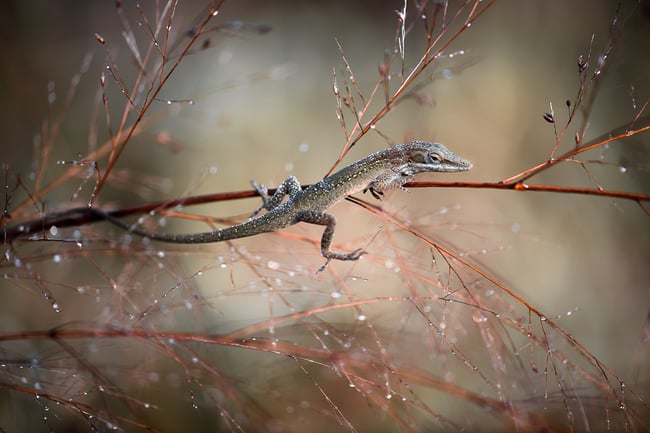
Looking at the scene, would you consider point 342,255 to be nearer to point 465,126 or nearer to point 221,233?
point 221,233

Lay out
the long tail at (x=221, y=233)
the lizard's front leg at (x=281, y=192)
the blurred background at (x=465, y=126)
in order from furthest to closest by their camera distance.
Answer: the blurred background at (x=465, y=126)
the lizard's front leg at (x=281, y=192)
the long tail at (x=221, y=233)

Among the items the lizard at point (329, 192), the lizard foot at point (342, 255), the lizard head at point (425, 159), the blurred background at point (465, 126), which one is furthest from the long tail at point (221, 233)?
the blurred background at point (465, 126)

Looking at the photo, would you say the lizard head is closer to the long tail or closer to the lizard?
the lizard

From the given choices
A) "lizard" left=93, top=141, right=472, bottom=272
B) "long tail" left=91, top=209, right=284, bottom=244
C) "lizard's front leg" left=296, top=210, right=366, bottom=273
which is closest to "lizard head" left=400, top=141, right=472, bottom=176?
"lizard" left=93, top=141, right=472, bottom=272

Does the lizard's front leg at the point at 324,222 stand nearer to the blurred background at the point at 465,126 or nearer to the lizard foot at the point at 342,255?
the lizard foot at the point at 342,255

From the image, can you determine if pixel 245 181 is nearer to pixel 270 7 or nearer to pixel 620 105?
pixel 270 7

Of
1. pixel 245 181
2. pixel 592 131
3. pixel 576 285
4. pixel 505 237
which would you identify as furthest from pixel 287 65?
pixel 576 285
